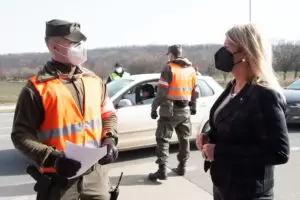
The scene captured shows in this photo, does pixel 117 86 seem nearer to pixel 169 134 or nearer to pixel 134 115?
pixel 134 115

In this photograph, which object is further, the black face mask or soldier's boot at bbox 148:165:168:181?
soldier's boot at bbox 148:165:168:181

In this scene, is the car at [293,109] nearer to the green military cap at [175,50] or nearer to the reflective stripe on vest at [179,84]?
the reflective stripe on vest at [179,84]

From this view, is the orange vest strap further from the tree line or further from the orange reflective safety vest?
the tree line

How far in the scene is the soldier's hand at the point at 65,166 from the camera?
6.84 feet

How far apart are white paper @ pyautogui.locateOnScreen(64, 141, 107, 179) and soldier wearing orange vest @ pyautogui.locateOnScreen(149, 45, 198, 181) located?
298 centimetres

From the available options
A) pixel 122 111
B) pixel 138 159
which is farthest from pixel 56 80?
pixel 138 159

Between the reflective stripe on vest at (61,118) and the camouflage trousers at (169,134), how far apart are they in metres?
2.89

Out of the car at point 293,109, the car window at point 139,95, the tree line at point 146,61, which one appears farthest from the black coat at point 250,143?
the tree line at point 146,61

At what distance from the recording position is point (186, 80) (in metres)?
5.38

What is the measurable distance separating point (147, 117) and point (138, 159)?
0.81m

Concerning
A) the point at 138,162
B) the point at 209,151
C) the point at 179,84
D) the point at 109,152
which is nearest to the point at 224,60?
the point at 209,151

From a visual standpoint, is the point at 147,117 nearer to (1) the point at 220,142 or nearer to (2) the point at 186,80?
(2) the point at 186,80

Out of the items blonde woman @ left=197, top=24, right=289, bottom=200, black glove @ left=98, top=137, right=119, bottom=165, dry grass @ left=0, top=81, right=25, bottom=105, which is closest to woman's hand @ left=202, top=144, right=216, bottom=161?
blonde woman @ left=197, top=24, right=289, bottom=200

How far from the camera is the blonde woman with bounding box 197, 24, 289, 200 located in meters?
1.98
